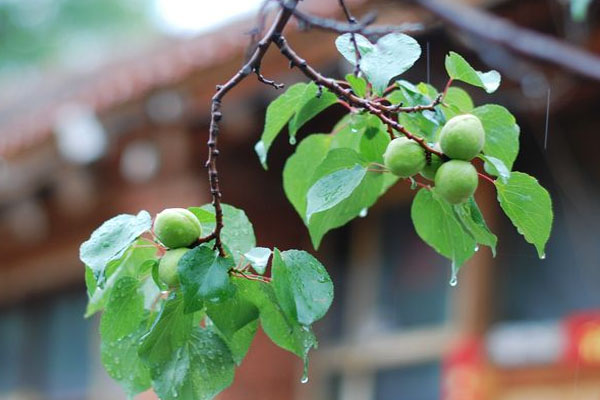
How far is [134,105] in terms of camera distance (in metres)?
2.79

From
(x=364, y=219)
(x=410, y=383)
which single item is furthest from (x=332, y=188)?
(x=364, y=219)

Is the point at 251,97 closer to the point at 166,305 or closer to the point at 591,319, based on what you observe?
the point at 591,319

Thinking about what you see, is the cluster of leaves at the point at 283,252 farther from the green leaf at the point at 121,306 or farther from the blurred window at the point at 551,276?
the blurred window at the point at 551,276

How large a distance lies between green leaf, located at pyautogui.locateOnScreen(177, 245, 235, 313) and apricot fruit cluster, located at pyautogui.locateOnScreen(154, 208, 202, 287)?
2 cm

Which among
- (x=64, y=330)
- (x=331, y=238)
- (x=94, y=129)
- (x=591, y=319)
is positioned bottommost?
(x=64, y=330)

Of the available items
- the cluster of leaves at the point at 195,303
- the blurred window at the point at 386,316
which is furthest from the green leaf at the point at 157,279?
the blurred window at the point at 386,316

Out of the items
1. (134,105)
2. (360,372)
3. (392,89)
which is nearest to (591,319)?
(360,372)

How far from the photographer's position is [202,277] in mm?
693

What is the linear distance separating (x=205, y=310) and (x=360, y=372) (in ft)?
7.88

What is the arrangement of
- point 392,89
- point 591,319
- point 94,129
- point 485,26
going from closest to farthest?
point 392,89, point 485,26, point 591,319, point 94,129

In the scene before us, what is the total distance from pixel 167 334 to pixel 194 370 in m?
0.03

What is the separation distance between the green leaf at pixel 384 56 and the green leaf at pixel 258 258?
0.14m

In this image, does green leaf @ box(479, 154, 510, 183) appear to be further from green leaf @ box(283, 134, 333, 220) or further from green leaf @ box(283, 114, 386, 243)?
green leaf @ box(283, 134, 333, 220)

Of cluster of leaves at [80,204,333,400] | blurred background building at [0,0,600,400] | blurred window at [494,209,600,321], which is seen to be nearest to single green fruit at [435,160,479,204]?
cluster of leaves at [80,204,333,400]
